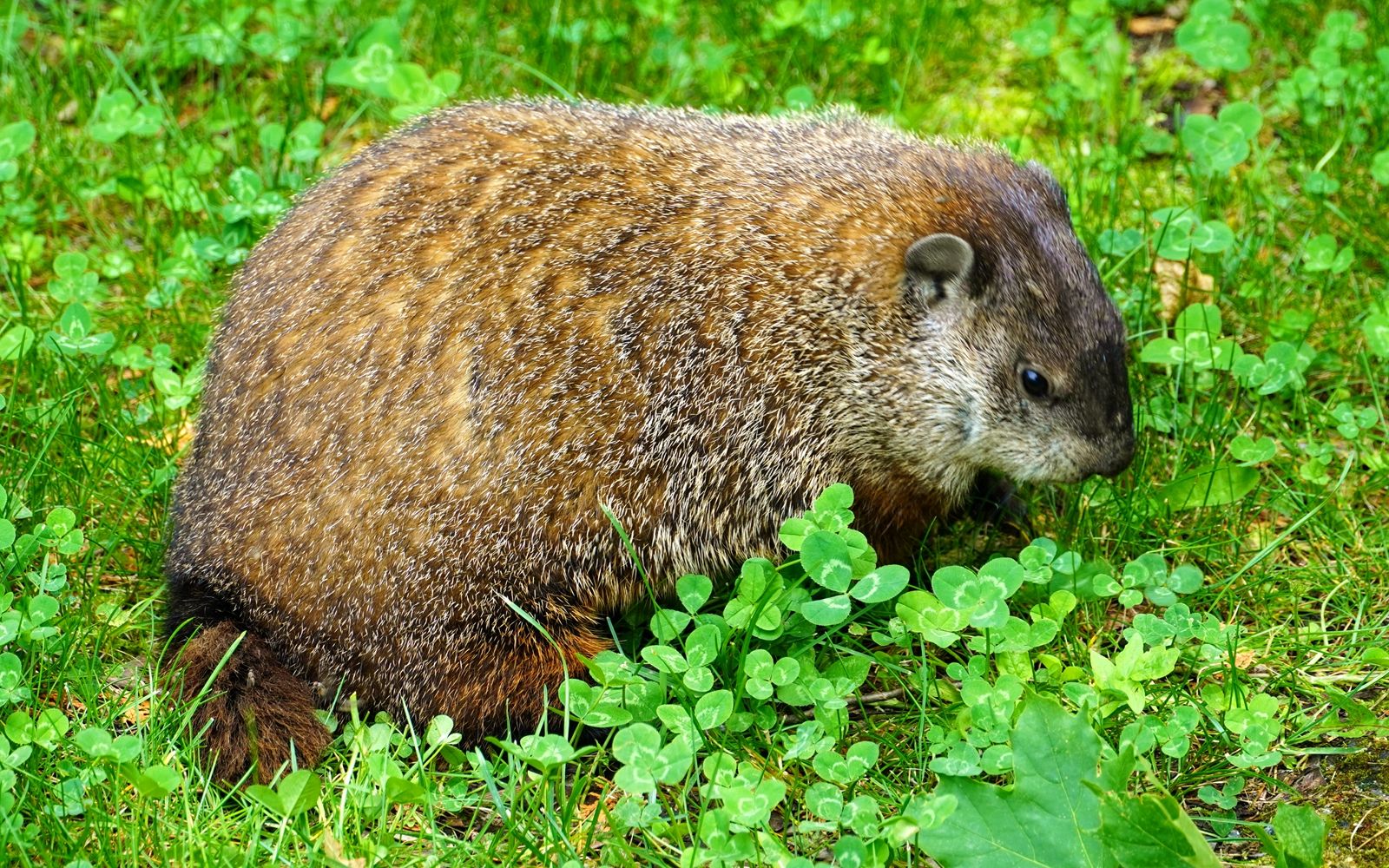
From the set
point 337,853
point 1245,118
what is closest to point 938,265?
point 1245,118

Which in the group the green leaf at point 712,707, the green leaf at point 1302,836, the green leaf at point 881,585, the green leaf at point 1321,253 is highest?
the green leaf at point 1321,253

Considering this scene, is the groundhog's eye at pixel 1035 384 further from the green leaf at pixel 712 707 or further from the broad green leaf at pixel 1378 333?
the broad green leaf at pixel 1378 333

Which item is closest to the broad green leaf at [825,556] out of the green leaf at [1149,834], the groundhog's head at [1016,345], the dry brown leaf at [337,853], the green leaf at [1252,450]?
the groundhog's head at [1016,345]

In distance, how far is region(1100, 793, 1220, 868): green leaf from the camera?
10.1ft

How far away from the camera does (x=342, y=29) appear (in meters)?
6.46

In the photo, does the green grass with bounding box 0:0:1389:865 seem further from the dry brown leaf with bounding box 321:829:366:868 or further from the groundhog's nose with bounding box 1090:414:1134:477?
the groundhog's nose with bounding box 1090:414:1134:477

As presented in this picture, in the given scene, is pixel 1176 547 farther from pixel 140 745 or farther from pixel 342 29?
pixel 342 29

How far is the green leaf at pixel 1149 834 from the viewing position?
308 cm

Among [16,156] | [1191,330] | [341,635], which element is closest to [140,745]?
[341,635]

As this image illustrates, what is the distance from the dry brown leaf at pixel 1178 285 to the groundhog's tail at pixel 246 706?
3.32 metres

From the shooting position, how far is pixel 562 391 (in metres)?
4.12

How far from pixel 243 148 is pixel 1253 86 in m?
4.30

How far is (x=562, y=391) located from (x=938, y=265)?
3.79ft

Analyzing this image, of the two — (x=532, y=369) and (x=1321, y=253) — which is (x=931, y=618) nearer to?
(x=532, y=369)
